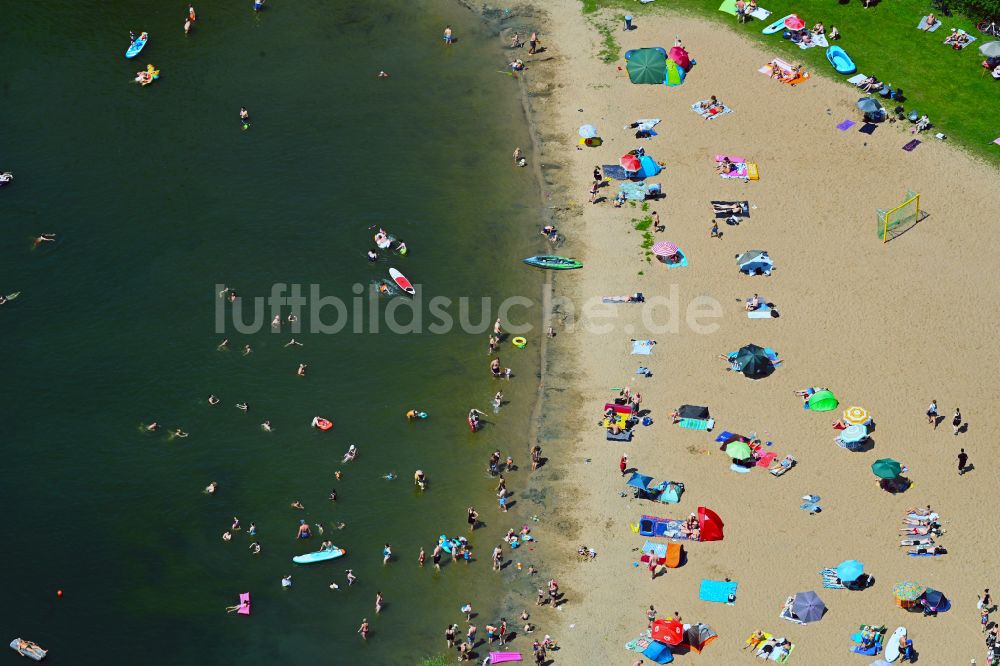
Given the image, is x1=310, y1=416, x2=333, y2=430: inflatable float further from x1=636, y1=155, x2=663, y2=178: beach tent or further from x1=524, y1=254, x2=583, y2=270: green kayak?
x1=636, y1=155, x2=663, y2=178: beach tent

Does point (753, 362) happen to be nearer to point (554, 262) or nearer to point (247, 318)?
point (554, 262)

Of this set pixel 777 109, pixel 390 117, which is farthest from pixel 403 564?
pixel 777 109

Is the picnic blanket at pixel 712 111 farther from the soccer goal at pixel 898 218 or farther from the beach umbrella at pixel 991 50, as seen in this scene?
the beach umbrella at pixel 991 50

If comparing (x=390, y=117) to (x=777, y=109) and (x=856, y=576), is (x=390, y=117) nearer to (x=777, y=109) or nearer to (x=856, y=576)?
(x=777, y=109)

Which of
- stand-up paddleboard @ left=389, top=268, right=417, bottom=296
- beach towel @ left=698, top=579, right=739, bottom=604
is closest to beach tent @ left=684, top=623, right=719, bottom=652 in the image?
beach towel @ left=698, top=579, right=739, bottom=604

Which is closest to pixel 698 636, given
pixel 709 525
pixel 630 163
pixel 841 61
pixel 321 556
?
pixel 709 525

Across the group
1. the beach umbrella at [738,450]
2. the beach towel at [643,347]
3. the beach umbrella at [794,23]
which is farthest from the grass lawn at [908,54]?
the beach umbrella at [738,450]

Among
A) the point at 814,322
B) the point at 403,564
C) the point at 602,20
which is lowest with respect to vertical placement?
the point at 403,564
